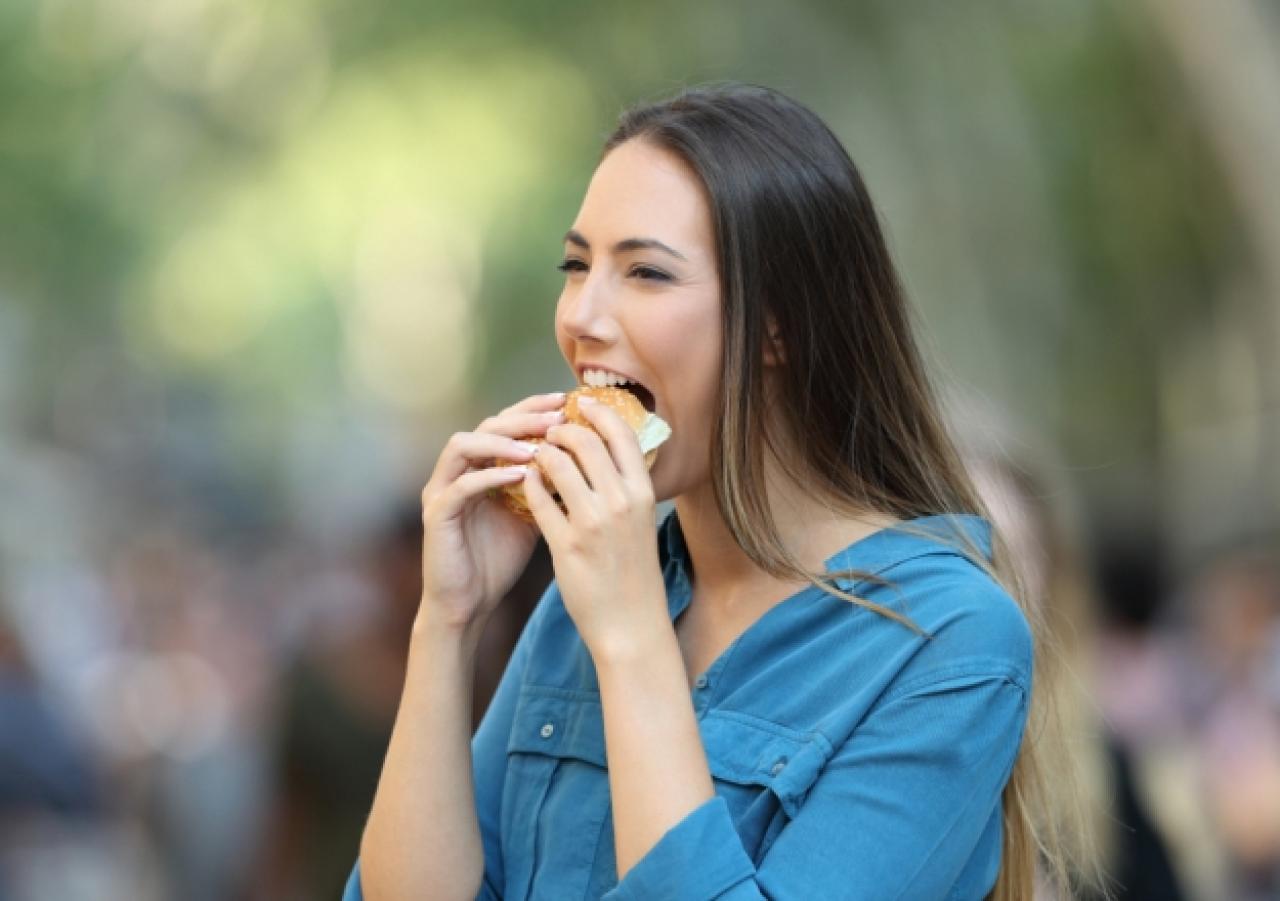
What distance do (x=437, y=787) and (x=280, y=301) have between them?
34166mm

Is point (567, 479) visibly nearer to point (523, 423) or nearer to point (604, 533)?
point (604, 533)

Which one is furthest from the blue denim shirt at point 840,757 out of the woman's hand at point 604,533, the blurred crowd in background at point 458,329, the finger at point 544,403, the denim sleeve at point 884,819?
the blurred crowd in background at point 458,329

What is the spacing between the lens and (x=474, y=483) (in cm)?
259

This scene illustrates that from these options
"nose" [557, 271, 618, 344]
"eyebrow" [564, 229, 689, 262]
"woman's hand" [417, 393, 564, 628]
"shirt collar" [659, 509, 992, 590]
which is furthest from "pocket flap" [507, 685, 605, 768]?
"eyebrow" [564, 229, 689, 262]

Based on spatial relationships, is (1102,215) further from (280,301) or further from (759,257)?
(280,301)

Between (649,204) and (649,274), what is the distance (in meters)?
0.10

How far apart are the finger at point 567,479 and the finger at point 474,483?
8 cm

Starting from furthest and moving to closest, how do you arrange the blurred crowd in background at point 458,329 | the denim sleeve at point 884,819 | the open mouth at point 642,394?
the blurred crowd in background at point 458,329, the open mouth at point 642,394, the denim sleeve at point 884,819

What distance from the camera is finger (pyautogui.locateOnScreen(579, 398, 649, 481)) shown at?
8.01 feet

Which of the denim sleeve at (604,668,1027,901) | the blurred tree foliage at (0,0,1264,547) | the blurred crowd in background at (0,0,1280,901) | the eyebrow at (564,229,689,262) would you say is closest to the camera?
the denim sleeve at (604,668,1027,901)

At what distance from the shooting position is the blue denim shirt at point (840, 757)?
2.24 metres

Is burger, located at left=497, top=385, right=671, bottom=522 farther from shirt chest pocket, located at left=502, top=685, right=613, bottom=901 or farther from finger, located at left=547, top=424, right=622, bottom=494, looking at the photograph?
shirt chest pocket, located at left=502, top=685, right=613, bottom=901

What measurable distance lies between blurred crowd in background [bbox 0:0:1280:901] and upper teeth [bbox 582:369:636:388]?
1.85ft

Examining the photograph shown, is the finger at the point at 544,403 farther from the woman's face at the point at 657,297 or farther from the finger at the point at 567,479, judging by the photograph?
the finger at the point at 567,479
